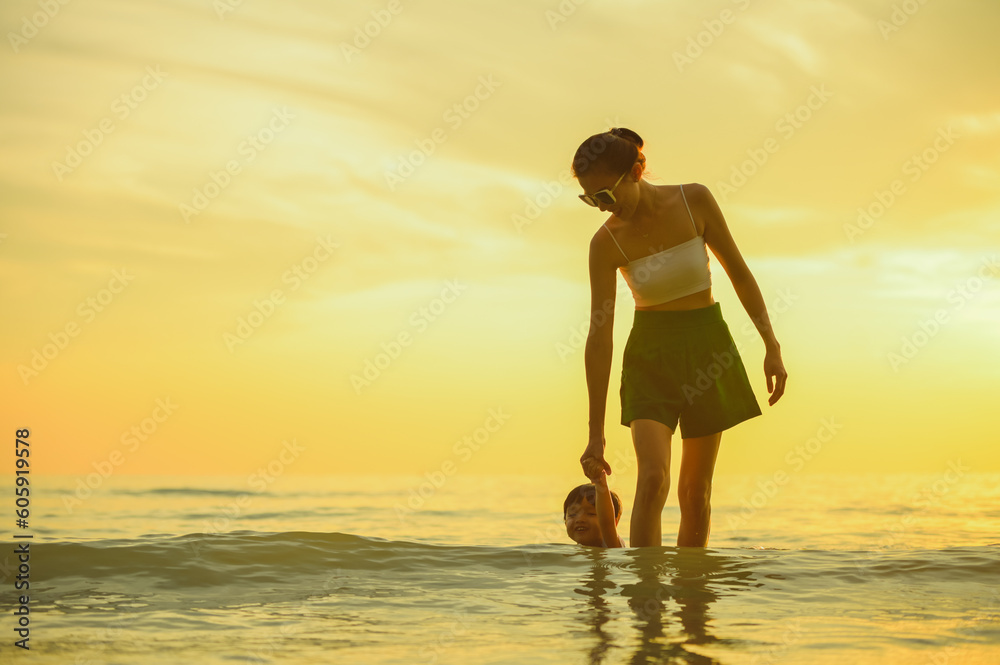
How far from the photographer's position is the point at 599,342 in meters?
4.43

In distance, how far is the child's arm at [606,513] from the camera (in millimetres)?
4523

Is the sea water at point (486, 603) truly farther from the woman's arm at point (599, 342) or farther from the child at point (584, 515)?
the child at point (584, 515)

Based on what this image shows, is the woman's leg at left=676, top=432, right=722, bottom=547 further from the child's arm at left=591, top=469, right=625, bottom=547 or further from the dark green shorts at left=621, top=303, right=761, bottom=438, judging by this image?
the child's arm at left=591, top=469, right=625, bottom=547

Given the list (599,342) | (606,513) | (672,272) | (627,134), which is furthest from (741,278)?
(606,513)

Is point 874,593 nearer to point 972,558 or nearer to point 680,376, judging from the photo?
point 972,558

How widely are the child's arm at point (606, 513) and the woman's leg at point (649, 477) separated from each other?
0.25m

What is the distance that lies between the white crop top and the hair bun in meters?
0.38

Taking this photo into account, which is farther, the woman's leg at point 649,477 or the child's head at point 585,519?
the child's head at point 585,519

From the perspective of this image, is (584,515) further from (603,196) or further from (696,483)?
(603,196)

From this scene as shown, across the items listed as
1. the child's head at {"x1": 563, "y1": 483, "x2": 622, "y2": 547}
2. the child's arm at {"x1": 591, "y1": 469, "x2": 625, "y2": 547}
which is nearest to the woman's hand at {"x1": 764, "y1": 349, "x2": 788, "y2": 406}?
the child's arm at {"x1": 591, "y1": 469, "x2": 625, "y2": 547}

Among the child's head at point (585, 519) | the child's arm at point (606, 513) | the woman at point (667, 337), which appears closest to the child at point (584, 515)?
the child's head at point (585, 519)

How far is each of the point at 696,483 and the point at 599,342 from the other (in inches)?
38.6

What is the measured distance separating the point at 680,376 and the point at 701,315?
361mm

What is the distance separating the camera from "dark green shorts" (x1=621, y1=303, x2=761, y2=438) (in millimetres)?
4391
